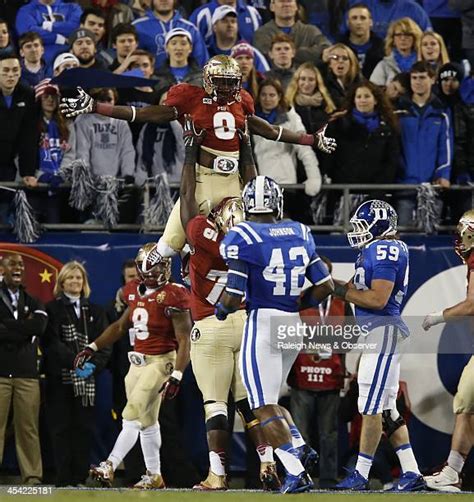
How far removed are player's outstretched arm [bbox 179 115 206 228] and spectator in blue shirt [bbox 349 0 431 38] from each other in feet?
17.3

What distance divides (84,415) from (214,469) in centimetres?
301

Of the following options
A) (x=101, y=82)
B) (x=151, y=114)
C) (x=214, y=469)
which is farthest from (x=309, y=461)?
(x=101, y=82)

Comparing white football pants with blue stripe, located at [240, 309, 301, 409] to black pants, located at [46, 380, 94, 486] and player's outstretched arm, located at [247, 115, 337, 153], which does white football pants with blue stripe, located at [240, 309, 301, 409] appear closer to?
player's outstretched arm, located at [247, 115, 337, 153]

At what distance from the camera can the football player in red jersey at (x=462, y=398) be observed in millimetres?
11000

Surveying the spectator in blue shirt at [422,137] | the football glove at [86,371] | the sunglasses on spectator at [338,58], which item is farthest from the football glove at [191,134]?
the sunglasses on spectator at [338,58]

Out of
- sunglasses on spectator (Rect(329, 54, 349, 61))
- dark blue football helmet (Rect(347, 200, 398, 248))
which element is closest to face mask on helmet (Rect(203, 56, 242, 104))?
dark blue football helmet (Rect(347, 200, 398, 248))

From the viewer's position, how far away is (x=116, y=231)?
44.9 feet

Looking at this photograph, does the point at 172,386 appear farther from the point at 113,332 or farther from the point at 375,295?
the point at 375,295

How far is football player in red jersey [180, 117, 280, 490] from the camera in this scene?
10312 mm

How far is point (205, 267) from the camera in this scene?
34.3 feet

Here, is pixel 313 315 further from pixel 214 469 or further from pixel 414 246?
pixel 214 469

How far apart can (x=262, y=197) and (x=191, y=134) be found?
3.95 ft

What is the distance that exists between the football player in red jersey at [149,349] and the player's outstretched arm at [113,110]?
1665 millimetres

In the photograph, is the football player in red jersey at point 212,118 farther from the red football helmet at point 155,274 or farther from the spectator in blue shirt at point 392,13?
the spectator in blue shirt at point 392,13
